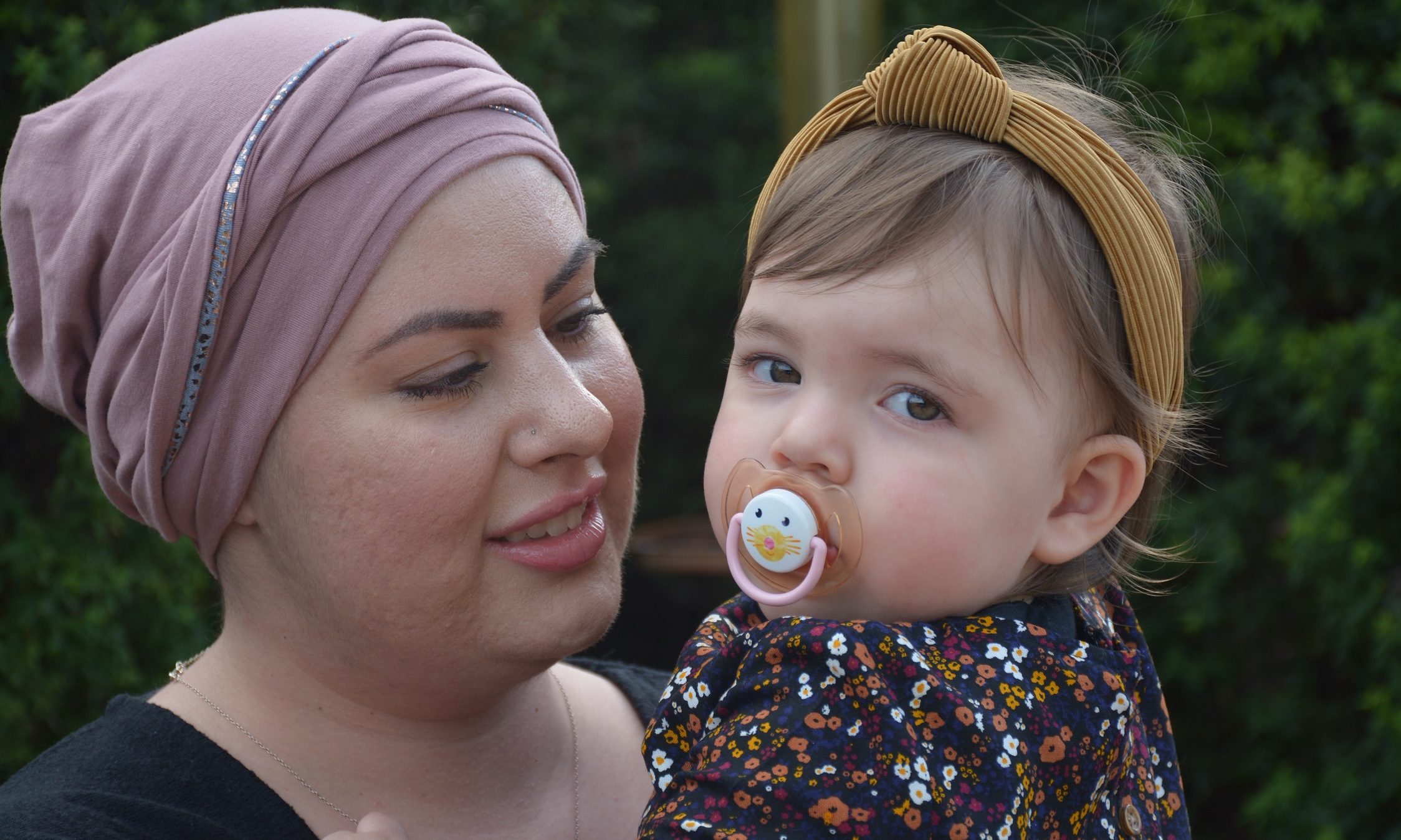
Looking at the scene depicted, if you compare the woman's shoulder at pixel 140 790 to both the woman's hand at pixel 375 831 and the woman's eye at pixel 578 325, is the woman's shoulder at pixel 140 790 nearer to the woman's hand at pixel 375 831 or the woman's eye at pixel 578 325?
the woman's hand at pixel 375 831

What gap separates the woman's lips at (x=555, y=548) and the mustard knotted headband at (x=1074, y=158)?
75 cm

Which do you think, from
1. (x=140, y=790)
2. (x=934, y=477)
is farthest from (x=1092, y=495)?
(x=140, y=790)

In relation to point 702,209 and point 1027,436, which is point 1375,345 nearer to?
point 1027,436

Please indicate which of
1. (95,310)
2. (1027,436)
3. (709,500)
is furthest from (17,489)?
(1027,436)

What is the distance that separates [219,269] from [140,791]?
0.75 meters

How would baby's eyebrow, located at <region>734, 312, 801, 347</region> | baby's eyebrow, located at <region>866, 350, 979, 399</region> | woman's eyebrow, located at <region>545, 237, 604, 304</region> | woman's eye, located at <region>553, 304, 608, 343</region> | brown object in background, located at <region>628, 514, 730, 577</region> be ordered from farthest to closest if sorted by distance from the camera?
1. brown object in background, located at <region>628, 514, 730, 577</region>
2. woman's eye, located at <region>553, 304, 608, 343</region>
3. woman's eyebrow, located at <region>545, 237, 604, 304</region>
4. baby's eyebrow, located at <region>734, 312, 801, 347</region>
5. baby's eyebrow, located at <region>866, 350, 979, 399</region>

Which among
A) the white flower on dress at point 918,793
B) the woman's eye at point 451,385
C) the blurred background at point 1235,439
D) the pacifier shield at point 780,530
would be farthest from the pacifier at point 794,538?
the blurred background at point 1235,439

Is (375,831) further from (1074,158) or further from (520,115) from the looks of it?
(1074,158)

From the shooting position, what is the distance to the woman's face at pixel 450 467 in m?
1.82

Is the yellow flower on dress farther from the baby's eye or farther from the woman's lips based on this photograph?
the woman's lips

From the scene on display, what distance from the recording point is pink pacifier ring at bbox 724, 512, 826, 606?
1634 mm

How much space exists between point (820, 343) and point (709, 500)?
0.92 feet

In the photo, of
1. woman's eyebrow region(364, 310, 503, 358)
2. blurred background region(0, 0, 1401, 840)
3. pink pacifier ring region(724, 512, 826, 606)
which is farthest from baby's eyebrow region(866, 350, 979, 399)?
blurred background region(0, 0, 1401, 840)

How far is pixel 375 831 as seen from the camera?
1.85 metres
